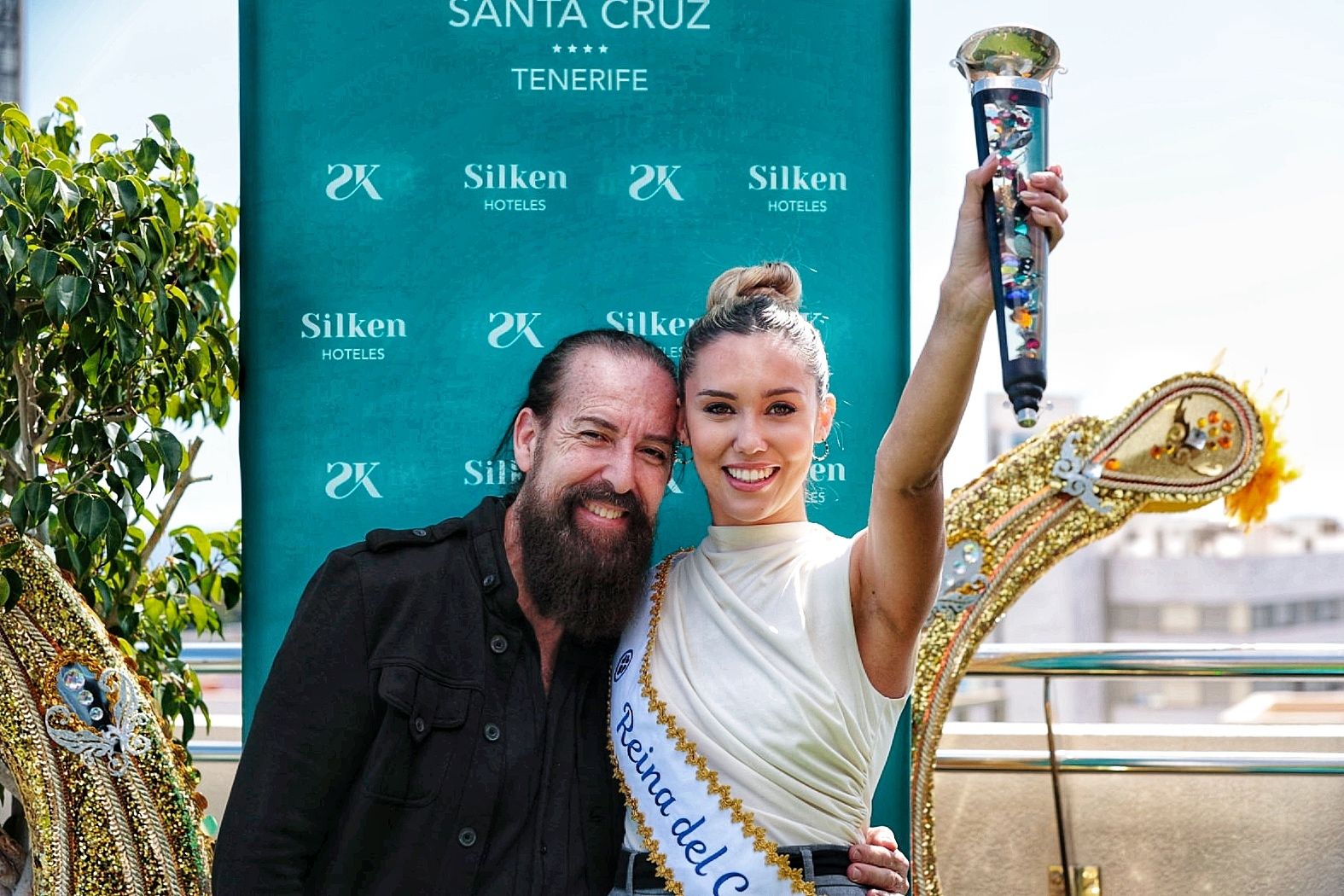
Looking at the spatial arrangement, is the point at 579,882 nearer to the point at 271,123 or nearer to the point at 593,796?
the point at 593,796

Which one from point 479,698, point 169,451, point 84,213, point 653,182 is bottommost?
point 479,698

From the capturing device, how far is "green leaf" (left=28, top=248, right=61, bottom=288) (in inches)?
106

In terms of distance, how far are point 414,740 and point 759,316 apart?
956mm

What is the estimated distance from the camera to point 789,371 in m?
2.37

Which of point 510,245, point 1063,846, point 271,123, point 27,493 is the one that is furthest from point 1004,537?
point 27,493

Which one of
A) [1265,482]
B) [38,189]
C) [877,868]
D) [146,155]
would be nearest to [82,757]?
[38,189]

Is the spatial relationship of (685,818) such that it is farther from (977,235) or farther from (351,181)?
(351,181)

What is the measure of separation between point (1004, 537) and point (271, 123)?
2.00 meters

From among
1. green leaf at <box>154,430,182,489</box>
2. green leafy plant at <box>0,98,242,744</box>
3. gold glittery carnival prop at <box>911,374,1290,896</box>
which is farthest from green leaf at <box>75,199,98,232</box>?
gold glittery carnival prop at <box>911,374,1290,896</box>

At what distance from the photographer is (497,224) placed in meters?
3.06

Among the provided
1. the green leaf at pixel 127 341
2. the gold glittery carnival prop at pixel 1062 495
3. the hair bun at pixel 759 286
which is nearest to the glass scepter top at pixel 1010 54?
the hair bun at pixel 759 286

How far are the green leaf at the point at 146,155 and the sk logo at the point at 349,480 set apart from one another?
2.42 feet

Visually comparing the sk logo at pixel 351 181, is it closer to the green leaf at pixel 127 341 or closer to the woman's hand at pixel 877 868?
the green leaf at pixel 127 341

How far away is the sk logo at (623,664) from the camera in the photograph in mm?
2518
